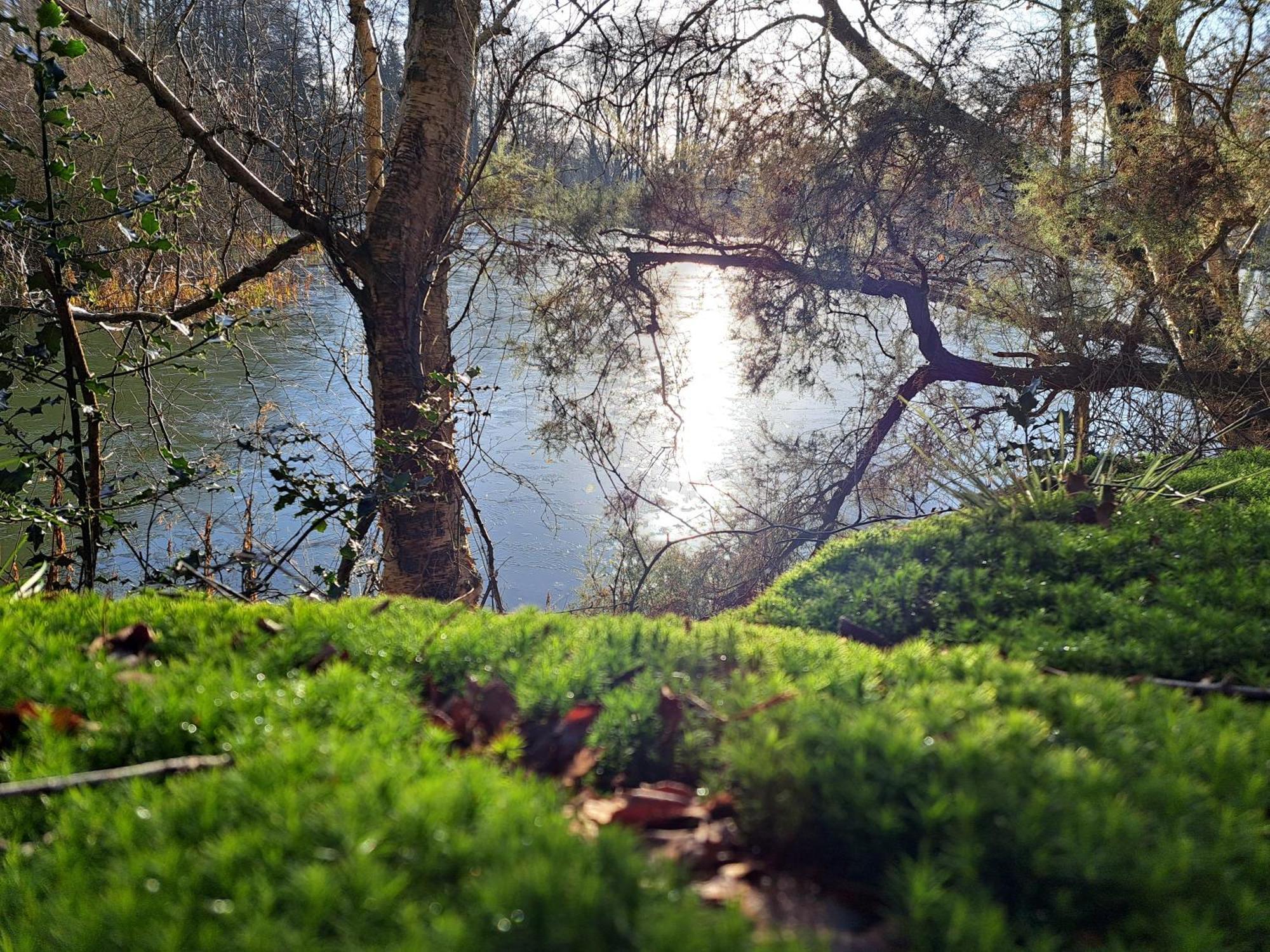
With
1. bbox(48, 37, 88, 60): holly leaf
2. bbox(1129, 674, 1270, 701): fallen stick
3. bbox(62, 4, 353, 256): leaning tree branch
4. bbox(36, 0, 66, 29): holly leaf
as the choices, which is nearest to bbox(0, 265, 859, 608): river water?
bbox(62, 4, 353, 256): leaning tree branch

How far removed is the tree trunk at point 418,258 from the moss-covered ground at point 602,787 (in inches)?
126

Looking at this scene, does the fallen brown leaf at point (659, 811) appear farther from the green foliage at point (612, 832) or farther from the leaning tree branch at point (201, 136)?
the leaning tree branch at point (201, 136)

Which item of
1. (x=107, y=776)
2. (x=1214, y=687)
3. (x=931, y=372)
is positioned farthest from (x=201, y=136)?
(x=931, y=372)

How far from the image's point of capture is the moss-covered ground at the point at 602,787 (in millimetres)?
1063

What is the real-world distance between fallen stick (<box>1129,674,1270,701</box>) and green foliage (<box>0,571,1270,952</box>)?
0.33 feet

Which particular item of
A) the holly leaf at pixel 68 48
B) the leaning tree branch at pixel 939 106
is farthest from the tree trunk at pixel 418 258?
the leaning tree branch at pixel 939 106

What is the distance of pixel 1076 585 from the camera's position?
303 cm

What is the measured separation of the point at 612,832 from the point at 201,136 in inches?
199

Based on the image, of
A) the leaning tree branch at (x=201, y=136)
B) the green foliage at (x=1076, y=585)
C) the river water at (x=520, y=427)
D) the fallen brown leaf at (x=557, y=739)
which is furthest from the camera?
the river water at (x=520, y=427)

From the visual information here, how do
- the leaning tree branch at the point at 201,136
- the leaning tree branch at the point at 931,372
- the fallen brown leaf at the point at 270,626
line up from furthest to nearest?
the leaning tree branch at the point at 931,372 → the leaning tree branch at the point at 201,136 → the fallen brown leaf at the point at 270,626

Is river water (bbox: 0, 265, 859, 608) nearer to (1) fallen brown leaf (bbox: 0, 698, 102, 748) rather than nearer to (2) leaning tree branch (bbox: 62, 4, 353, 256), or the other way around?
(2) leaning tree branch (bbox: 62, 4, 353, 256)

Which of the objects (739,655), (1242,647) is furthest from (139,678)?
(1242,647)

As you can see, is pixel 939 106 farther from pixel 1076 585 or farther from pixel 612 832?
→ pixel 612 832

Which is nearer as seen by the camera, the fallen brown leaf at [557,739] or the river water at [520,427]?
the fallen brown leaf at [557,739]
